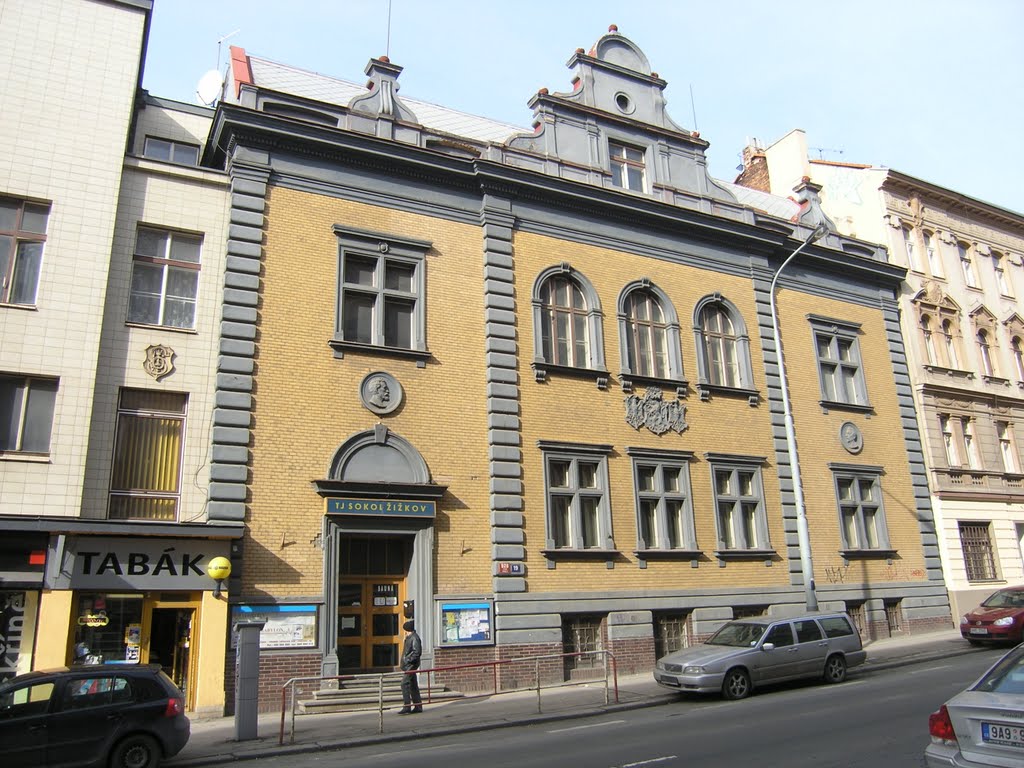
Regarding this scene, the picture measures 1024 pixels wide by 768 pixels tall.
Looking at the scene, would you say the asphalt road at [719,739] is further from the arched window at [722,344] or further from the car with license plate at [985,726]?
the arched window at [722,344]

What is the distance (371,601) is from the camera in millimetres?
18078

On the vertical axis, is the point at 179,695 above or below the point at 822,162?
below

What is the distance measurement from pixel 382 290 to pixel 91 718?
1141 centimetres

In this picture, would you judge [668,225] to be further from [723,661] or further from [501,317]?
[723,661]

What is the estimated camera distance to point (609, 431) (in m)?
21.6

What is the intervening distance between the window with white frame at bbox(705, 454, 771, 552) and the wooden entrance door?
9.34 m

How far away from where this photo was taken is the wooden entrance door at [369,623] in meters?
17.6

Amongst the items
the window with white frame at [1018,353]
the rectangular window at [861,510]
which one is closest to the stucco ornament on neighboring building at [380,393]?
the rectangular window at [861,510]

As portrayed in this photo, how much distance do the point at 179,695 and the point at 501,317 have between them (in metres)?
12.0

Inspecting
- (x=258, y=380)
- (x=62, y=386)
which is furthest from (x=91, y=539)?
(x=258, y=380)

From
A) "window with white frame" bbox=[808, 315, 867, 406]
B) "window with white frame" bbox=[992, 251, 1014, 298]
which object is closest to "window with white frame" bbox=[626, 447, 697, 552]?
"window with white frame" bbox=[808, 315, 867, 406]

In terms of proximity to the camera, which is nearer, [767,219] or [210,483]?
[210,483]

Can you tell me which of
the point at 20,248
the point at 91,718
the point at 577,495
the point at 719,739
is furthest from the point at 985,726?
the point at 20,248

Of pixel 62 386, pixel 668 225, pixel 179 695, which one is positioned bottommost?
pixel 179 695
